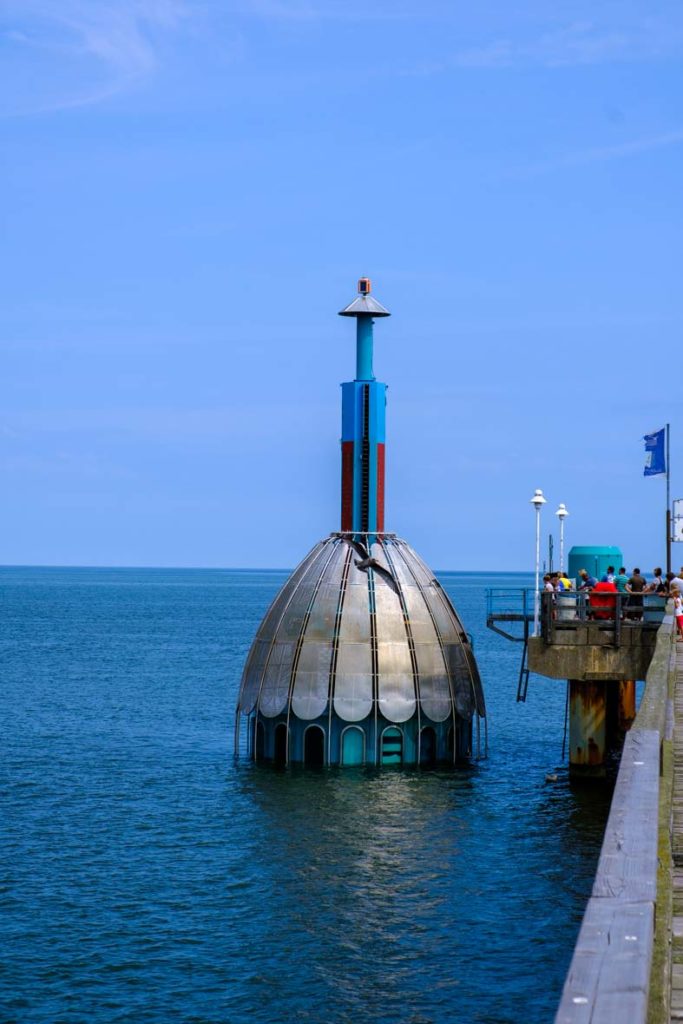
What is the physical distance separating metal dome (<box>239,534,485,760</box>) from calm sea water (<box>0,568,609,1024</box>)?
2152 millimetres

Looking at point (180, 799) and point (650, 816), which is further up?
point (650, 816)

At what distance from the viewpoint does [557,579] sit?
130 feet

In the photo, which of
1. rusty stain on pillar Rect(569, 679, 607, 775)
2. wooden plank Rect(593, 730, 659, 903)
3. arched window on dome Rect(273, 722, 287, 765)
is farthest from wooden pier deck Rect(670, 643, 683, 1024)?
arched window on dome Rect(273, 722, 287, 765)

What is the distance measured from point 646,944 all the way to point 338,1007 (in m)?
16.8

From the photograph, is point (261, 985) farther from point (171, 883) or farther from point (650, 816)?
point (650, 816)

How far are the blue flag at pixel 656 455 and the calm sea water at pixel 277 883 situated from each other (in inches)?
426

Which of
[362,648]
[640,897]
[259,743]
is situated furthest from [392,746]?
[640,897]

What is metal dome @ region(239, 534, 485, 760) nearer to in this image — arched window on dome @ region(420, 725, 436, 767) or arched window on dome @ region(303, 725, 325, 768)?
arched window on dome @ region(420, 725, 436, 767)

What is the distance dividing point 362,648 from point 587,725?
7441 mm

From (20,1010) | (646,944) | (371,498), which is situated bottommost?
(20,1010)

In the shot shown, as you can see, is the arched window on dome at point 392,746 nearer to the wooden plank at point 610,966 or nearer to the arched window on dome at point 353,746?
the arched window on dome at point 353,746

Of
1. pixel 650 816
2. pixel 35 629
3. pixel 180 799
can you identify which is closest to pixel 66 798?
pixel 180 799

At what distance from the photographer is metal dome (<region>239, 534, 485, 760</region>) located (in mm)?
39312

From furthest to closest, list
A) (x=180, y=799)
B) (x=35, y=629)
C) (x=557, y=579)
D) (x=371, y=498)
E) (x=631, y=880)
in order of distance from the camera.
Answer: (x=35, y=629) < (x=371, y=498) < (x=557, y=579) < (x=180, y=799) < (x=631, y=880)
